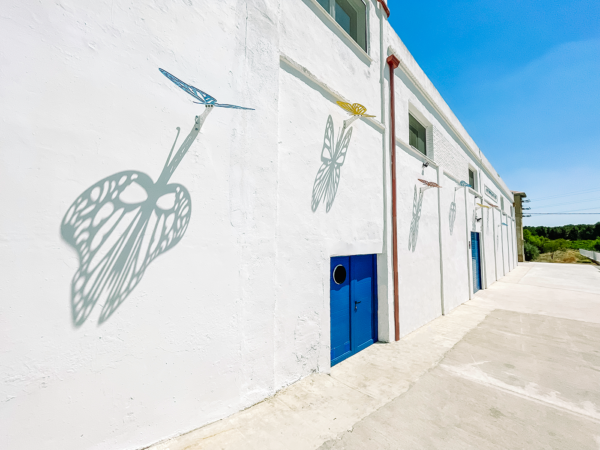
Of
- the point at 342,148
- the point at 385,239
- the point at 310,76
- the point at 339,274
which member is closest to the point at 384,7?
the point at 310,76

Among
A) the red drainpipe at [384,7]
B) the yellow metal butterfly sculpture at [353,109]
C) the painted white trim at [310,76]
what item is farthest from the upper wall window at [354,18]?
the yellow metal butterfly sculpture at [353,109]

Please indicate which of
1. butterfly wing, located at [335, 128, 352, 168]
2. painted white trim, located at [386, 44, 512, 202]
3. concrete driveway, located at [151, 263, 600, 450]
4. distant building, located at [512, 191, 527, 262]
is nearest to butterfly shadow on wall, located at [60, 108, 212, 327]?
concrete driveway, located at [151, 263, 600, 450]

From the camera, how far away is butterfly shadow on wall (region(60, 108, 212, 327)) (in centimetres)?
216

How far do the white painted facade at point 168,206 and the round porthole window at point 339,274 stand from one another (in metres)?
0.41

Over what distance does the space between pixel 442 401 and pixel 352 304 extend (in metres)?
1.92

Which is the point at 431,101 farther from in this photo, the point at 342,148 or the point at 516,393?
the point at 516,393

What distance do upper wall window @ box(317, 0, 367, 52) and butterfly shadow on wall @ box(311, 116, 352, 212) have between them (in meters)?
2.29

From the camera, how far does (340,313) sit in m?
4.73

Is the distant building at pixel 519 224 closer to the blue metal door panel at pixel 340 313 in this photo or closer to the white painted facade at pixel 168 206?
the white painted facade at pixel 168 206

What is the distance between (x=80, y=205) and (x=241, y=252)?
5.01 ft

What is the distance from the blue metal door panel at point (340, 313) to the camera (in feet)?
15.0

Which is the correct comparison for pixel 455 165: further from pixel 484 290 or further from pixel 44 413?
pixel 44 413

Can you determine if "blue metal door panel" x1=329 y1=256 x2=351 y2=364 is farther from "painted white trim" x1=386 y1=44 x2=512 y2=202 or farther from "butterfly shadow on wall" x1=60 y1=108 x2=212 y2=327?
"painted white trim" x1=386 y1=44 x2=512 y2=202

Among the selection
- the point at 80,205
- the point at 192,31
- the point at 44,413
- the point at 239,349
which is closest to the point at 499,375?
the point at 239,349
